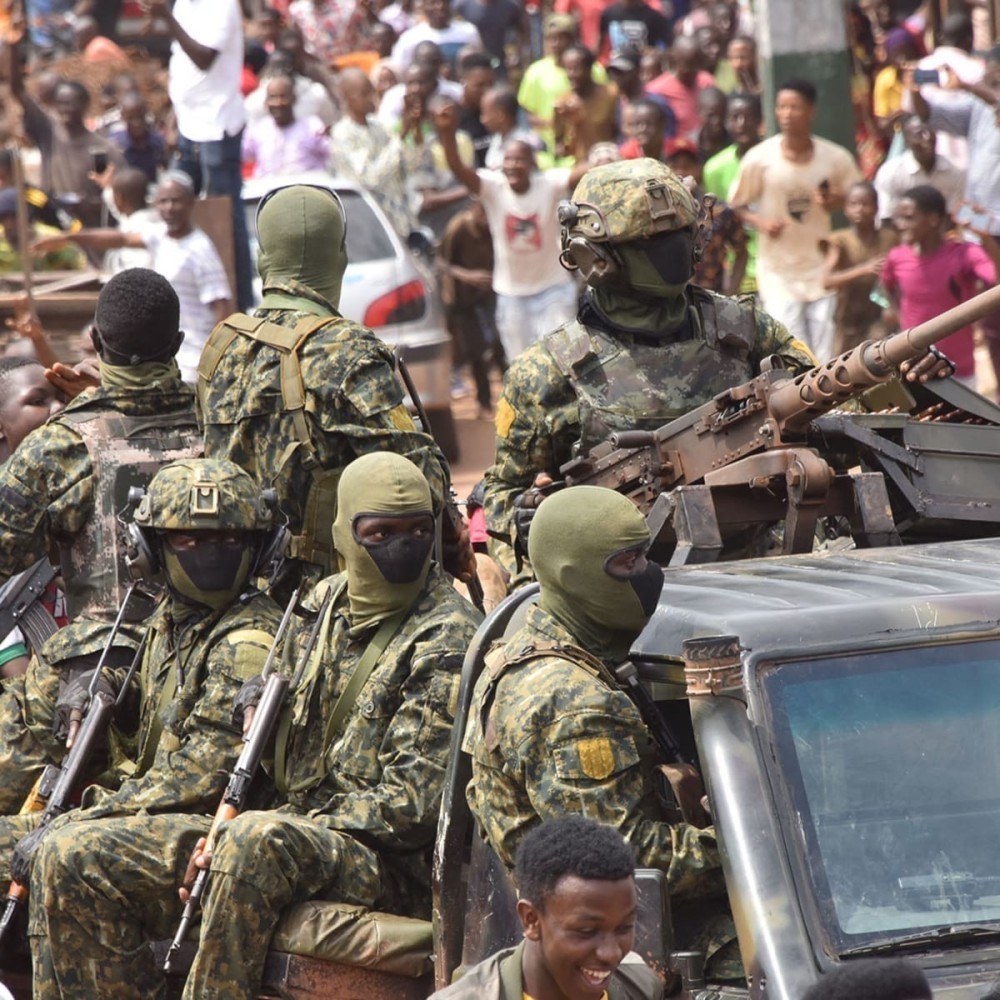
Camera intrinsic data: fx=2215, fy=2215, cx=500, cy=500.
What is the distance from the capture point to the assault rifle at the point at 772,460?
5.35 metres

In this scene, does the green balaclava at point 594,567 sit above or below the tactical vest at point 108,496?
below

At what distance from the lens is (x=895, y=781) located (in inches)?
155

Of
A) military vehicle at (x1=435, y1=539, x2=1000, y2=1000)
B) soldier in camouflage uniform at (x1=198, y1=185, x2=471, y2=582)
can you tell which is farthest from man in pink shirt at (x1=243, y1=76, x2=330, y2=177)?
military vehicle at (x1=435, y1=539, x2=1000, y2=1000)

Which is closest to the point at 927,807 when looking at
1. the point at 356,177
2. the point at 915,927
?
the point at 915,927

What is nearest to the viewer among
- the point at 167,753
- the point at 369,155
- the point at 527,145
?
the point at 167,753

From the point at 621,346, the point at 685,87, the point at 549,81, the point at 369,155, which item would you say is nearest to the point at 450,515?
the point at 621,346

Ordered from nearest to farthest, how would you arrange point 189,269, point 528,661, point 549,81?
point 528,661
point 189,269
point 549,81

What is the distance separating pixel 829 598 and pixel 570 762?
1.94ft

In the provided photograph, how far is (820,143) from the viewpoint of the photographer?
43.0 ft

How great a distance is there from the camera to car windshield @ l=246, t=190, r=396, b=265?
1411cm

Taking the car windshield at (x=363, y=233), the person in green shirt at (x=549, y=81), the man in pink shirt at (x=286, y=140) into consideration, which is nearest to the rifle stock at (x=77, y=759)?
the car windshield at (x=363, y=233)

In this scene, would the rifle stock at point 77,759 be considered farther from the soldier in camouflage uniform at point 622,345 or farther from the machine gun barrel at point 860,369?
the machine gun barrel at point 860,369

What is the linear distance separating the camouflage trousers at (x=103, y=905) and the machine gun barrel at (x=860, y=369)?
1860 millimetres

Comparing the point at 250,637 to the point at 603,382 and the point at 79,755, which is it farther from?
the point at 603,382
